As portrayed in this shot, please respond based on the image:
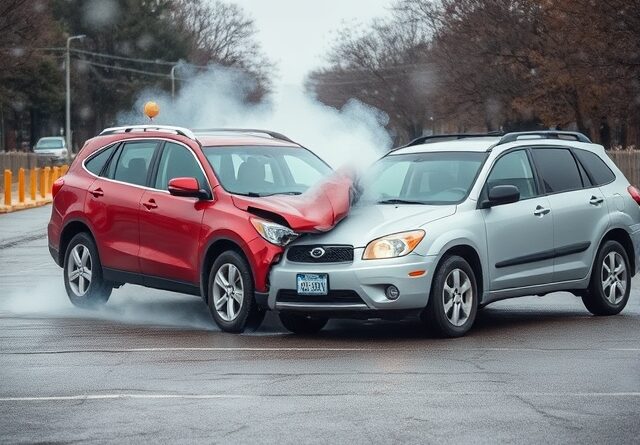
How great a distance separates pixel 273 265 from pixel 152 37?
84796mm

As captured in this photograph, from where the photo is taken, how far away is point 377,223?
1173 centimetres

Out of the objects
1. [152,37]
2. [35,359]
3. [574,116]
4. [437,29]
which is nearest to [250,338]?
[35,359]

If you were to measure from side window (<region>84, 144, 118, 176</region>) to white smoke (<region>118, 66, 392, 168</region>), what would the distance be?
1183mm

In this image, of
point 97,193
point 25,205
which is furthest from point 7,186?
point 97,193

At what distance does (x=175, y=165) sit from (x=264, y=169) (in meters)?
0.84

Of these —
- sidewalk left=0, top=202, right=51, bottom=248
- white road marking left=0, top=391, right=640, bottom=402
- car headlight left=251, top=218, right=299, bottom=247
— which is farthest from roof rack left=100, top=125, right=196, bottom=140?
sidewalk left=0, top=202, right=51, bottom=248

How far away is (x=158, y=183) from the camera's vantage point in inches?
534

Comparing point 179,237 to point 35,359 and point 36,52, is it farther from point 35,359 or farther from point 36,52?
point 36,52

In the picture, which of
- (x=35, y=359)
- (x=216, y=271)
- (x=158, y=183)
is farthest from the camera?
(x=158, y=183)

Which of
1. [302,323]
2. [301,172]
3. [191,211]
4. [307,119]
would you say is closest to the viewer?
[302,323]

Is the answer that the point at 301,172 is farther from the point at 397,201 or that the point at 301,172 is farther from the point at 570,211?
the point at 570,211

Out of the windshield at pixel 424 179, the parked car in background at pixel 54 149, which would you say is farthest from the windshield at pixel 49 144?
the windshield at pixel 424 179

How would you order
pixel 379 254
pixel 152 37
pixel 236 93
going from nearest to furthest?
pixel 379 254 → pixel 236 93 → pixel 152 37

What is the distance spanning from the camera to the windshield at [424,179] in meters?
12.5
